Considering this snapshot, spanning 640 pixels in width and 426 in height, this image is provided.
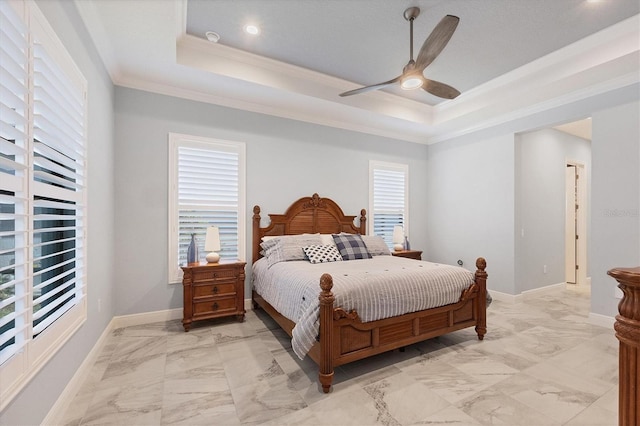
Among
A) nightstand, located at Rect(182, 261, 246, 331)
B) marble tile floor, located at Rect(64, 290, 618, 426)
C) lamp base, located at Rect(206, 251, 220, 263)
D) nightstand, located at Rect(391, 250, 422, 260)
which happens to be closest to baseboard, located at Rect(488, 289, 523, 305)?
marble tile floor, located at Rect(64, 290, 618, 426)

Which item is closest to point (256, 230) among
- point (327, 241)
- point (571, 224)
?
point (327, 241)

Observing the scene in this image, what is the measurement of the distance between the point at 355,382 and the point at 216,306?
1863 mm

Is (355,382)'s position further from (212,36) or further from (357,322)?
(212,36)

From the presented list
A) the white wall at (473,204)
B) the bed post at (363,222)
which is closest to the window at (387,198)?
the bed post at (363,222)

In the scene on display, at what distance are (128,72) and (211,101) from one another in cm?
92

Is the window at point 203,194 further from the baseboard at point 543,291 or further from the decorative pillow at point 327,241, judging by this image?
the baseboard at point 543,291

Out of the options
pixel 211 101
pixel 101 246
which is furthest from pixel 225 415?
pixel 211 101

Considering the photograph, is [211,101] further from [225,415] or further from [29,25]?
[225,415]

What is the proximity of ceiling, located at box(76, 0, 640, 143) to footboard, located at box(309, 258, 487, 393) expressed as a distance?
237cm

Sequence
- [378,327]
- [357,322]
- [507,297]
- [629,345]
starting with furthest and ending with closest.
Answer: [507,297] < [378,327] < [357,322] < [629,345]

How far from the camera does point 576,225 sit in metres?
5.59

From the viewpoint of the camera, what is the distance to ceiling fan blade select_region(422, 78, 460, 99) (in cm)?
288

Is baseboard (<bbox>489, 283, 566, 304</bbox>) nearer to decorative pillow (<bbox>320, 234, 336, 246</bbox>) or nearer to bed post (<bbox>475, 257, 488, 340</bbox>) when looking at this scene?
bed post (<bbox>475, 257, 488, 340</bbox>)

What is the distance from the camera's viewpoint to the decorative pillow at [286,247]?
3557 mm
